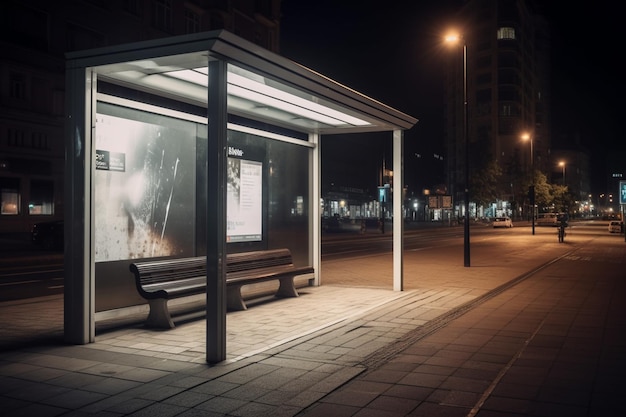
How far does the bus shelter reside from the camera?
21.4 ft

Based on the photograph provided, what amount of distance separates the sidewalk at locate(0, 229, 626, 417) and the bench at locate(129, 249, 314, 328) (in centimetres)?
38

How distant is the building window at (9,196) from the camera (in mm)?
35031

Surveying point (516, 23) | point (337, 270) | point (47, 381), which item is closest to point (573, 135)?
point (516, 23)

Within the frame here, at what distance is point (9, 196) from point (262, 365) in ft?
112

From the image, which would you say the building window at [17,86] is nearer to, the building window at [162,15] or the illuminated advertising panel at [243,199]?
the building window at [162,15]

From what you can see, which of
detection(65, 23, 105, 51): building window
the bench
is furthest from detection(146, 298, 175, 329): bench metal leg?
detection(65, 23, 105, 51): building window

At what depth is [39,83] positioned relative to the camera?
120ft

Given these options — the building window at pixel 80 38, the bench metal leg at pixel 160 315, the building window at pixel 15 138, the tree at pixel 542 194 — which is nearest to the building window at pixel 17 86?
the building window at pixel 15 138

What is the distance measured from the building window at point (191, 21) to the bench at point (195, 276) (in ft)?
119

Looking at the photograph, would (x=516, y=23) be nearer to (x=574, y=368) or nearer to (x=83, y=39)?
(x=83, y=39)

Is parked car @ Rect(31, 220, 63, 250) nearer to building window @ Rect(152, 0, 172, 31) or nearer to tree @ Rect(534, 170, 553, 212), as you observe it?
building window @ Rect(152, 0, 172, 31)

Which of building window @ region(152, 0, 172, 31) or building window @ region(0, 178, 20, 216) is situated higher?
building window @ region(152, 0, 172, 31)

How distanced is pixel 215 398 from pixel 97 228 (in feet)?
12.8

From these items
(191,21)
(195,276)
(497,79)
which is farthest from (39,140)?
(497,79)
